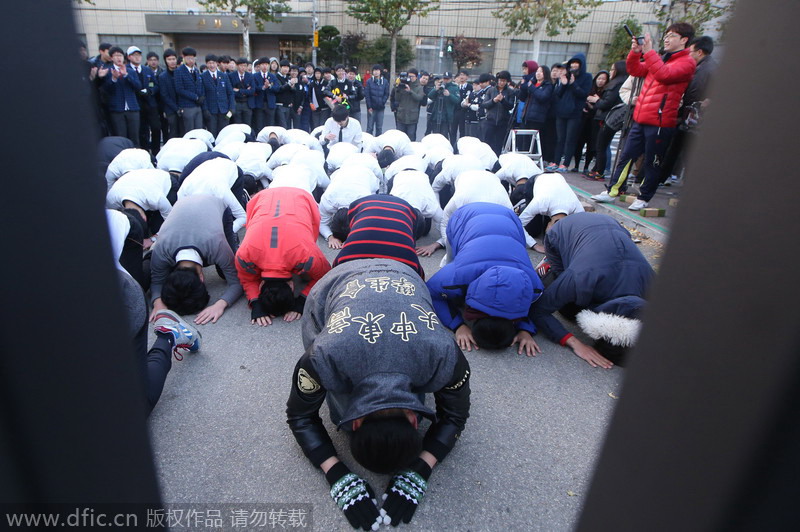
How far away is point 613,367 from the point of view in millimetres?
2840

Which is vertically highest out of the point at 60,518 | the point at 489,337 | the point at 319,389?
the point at 60,518

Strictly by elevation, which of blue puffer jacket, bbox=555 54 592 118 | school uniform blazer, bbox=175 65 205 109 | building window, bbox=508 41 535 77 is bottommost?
school uniform blazer, bbox=175 65 205 109

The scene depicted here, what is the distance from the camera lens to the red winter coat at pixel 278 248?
307 centimetres

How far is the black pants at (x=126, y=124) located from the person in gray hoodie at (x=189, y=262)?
4115 mm

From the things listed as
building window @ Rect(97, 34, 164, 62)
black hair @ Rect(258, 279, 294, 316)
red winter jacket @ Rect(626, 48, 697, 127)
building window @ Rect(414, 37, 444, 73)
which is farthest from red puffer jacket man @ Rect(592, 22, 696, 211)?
building window @ Rect(97, 34, 164, 62)

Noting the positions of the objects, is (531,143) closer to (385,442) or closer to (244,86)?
(244,86)

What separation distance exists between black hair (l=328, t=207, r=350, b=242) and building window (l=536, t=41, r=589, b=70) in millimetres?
28393

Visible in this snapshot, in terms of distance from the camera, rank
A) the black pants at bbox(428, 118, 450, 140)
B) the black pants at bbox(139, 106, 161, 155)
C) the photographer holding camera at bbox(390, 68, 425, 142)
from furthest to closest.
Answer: the black pants at bbox(428, 118, 450, 140)
the photographer holding camera at bbox(390, 68, 425, 142)
the black pants at bbox(139, 106, 161, 155)

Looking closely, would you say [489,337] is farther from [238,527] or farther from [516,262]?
[238,527]

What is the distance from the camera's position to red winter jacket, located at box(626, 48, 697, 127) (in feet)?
14.9

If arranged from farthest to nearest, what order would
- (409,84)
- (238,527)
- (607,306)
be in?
1. (409,84)
2. (607,306)
3. (238,527)

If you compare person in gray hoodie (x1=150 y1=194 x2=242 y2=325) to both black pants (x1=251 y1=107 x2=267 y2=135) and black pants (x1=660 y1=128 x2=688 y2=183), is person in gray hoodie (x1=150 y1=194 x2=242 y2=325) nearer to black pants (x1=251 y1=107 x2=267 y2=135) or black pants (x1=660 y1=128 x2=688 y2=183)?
black pants (x1=660 y1=128 x2=688 y2=183)

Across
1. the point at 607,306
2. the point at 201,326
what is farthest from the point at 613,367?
the point at 201,326

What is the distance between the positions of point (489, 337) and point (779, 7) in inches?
99.0
